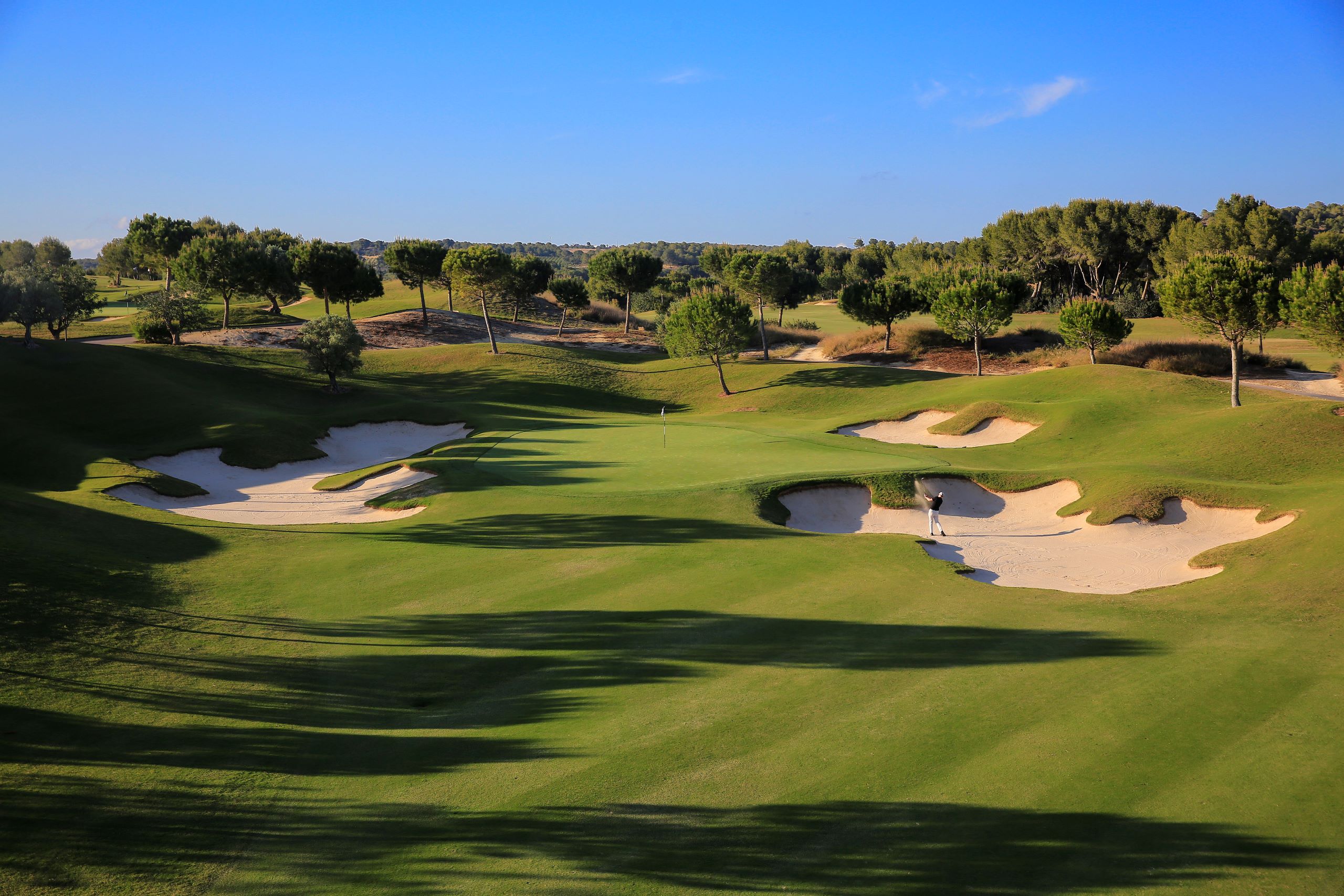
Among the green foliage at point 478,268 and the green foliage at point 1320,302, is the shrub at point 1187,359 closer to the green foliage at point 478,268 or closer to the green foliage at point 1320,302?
the green foliage at point 1320,302

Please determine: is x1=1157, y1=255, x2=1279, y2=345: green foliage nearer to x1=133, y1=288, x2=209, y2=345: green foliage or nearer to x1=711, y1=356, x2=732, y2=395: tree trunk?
x1=711, y1=356, x2=732, y2=395: tree trunk

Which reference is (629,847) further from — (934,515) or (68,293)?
(68,293)

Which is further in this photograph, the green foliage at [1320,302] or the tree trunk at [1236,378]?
the green foliage at [1320,302]

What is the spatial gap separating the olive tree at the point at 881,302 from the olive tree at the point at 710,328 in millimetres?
17045

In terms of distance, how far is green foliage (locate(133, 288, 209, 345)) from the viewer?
57.5 meters

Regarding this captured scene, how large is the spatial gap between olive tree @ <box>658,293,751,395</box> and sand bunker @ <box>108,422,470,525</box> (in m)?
20.1

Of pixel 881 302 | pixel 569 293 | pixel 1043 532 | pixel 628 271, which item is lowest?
pixel 1043 532

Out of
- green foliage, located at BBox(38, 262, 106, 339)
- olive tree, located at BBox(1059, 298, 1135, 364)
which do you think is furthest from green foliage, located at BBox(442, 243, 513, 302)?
olive tree, located at BBox(1059, 298, 1135, 364)

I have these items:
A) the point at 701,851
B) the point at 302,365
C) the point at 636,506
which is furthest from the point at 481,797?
the point at 302,365

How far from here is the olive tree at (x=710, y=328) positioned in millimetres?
56250

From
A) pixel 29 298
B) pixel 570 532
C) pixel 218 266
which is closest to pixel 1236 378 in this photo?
pixel 570 532

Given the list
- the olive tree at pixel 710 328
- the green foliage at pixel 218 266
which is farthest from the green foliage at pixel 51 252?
the olive tree at pixel 710 328

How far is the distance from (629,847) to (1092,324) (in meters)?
55.0

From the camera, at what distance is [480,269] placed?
221 feet
